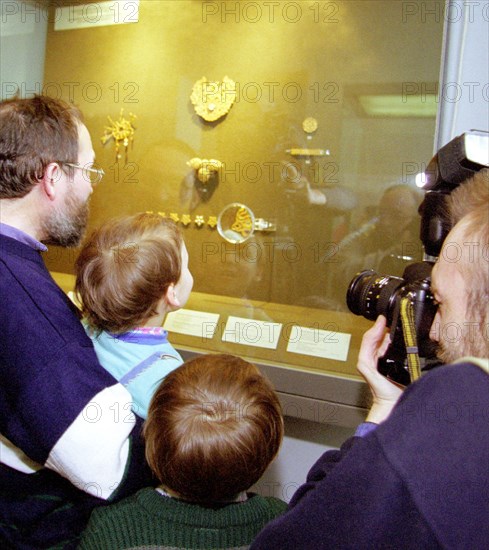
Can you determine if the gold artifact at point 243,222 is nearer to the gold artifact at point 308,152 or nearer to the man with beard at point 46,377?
the gold artifact at point 308,152

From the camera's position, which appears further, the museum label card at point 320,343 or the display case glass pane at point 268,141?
the display case glass pane at point 268,141

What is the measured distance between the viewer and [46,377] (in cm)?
95

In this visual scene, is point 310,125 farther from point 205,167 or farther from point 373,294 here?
point 373,294

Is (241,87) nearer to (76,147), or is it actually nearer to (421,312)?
(76,147)

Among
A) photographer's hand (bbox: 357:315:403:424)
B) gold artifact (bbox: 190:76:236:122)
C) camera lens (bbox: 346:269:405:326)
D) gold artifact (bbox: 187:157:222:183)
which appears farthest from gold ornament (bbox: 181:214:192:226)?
photographer's hand (bbox: 357:315:403:424)

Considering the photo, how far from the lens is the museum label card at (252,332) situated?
6.22 feet

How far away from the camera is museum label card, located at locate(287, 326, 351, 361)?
1.75 metres

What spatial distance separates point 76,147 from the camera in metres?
1.22

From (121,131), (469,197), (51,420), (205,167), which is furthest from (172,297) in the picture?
(121,131)

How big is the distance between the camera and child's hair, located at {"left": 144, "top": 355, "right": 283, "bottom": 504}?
0.23 m

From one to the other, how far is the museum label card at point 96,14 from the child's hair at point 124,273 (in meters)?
1.48

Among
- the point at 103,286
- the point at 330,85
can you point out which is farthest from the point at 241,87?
the point at 103,286

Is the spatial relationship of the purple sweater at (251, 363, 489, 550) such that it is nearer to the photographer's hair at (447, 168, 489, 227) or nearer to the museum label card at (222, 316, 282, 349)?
the photographer's hair at (447, 168, 489, 227)

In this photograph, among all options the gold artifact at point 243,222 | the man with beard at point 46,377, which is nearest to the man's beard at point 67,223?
the man with beard at point 46,377
